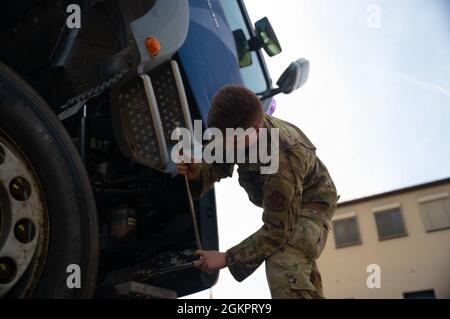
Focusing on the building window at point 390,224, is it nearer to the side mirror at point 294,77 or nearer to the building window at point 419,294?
the building window at point 419,294

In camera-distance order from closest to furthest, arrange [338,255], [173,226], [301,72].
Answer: [173,226]
[301,72]
[338,255]

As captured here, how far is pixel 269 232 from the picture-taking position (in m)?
1.95

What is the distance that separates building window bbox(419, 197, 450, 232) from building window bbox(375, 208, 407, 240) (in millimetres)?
835

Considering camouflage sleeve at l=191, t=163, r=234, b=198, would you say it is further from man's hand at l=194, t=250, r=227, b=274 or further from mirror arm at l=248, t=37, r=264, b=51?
mirror arm at l=248, t=37, r=264, b=51

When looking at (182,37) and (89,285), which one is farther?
(182,37)

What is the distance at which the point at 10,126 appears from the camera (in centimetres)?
161

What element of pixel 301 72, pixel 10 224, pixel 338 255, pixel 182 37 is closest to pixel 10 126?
pixel 10 224

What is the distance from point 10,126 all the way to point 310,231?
4.11 ft

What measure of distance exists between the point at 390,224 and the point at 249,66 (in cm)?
1570

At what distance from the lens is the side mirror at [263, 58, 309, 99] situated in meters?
3.24

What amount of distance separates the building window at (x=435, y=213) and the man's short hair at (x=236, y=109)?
1658 cm

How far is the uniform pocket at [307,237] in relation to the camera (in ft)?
6.51
